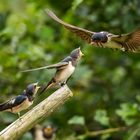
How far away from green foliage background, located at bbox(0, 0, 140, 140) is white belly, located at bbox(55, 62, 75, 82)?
3.11 ft

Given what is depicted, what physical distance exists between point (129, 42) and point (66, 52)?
5.29 feet

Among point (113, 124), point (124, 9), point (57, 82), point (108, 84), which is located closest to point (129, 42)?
point (57, 82)

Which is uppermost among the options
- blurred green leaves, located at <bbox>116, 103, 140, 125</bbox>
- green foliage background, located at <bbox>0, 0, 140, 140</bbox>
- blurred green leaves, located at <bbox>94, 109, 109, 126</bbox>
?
green foliage background, located at <bbox>0, 0, 140, 140</bbox>

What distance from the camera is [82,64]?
4.35 meters

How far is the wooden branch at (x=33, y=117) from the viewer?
102 inches

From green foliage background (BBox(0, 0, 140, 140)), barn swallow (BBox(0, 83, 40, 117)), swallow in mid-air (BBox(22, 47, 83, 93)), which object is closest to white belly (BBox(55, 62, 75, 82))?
swallow in mid-air (BBox(22, 47, 83, 93))

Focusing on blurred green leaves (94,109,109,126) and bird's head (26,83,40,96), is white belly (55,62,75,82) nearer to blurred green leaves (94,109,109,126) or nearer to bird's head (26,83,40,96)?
bird's head (26,83,40,96)

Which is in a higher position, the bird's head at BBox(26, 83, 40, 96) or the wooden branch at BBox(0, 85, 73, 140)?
the bird's head at BBox(26, 83, 40, 96)

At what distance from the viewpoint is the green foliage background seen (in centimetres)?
384

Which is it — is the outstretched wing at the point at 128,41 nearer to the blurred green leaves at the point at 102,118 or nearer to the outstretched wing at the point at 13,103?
the outstretched wing at the point at 13,103

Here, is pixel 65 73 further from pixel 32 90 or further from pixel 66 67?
pixel 32 90

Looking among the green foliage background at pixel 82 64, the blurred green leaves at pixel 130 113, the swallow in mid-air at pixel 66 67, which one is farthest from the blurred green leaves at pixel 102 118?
the swallow in mid-air at pixel 66 67

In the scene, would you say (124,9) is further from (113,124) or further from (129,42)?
(129,42)

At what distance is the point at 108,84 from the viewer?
452 cm
